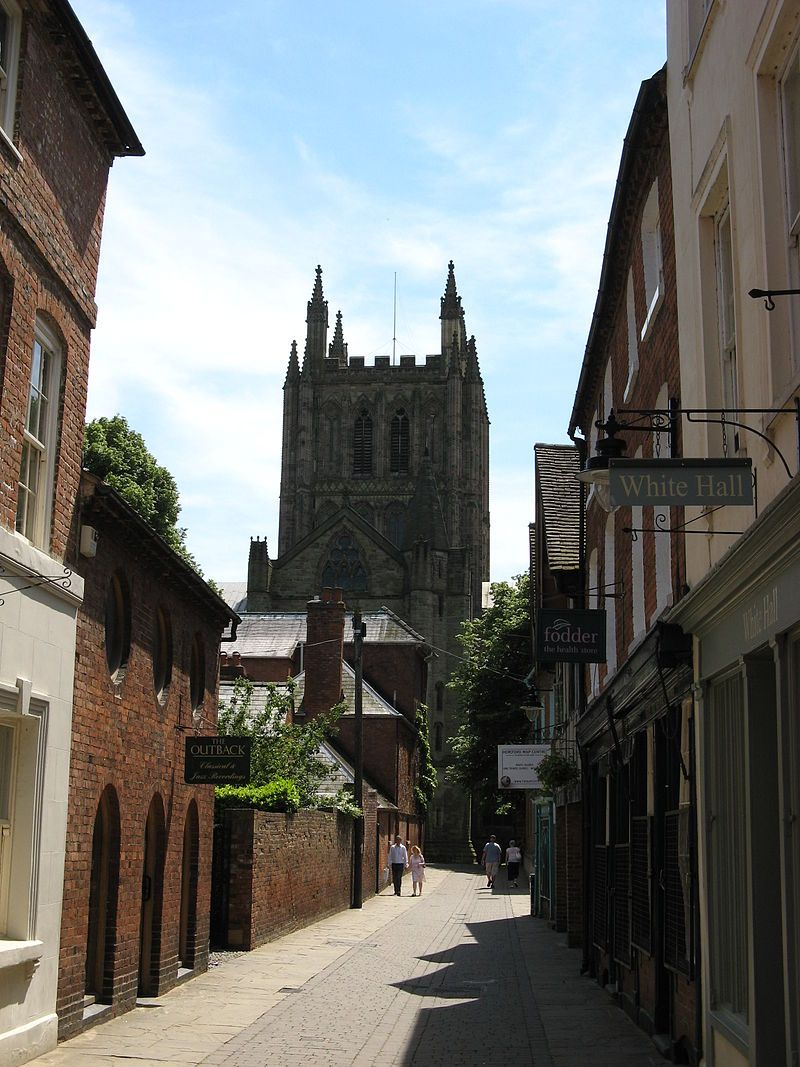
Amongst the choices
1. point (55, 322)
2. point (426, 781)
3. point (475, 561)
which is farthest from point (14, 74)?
point (475, 561)

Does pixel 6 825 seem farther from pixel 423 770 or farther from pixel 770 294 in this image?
pixel 423 770

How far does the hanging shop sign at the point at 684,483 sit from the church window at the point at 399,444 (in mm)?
81701

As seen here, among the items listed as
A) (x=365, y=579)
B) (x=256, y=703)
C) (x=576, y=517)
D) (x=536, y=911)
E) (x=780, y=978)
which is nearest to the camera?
(x=780, y=978)

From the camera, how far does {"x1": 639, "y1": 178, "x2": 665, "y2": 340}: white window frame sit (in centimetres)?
1239

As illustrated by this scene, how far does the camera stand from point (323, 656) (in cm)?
3891

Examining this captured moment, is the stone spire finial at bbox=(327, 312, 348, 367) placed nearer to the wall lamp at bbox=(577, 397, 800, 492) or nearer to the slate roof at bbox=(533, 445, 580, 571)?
the slate roof at bbox=(533, 445, 580, 571)

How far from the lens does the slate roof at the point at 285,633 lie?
181 feet

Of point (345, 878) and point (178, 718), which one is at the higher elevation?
point (178, 718)

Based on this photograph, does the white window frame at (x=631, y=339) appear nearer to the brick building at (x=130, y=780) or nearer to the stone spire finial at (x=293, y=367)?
the brick building at (x=130, y=780)

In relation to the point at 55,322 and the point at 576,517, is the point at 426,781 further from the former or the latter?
the point at 55,322

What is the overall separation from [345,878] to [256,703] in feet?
20.2

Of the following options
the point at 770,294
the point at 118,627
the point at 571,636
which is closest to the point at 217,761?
the point at 118,627

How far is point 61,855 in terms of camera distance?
10.4 meters

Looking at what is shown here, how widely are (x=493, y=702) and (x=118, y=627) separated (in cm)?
3661
